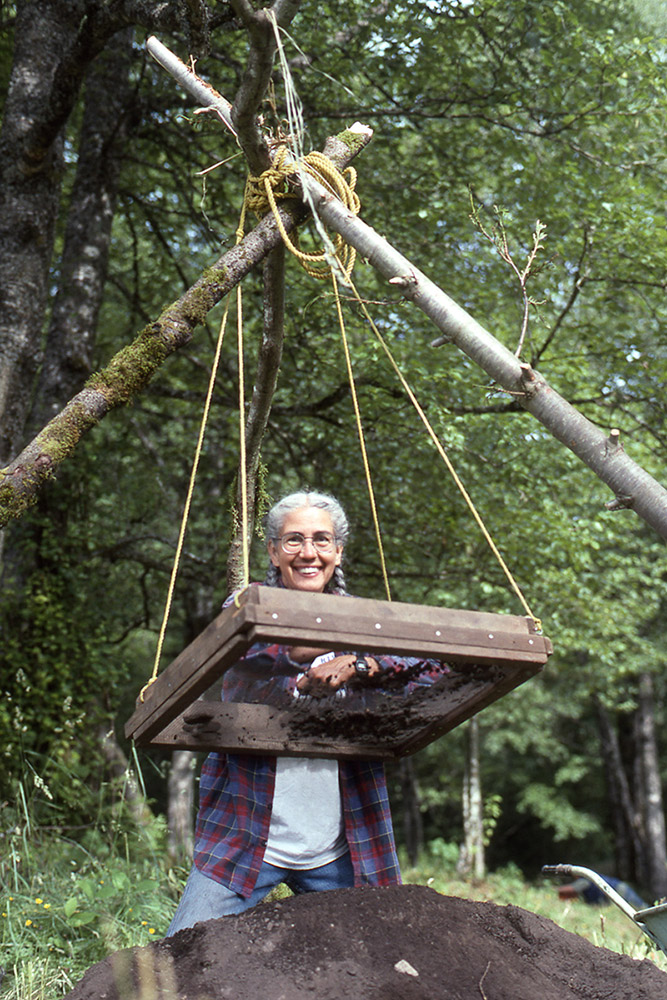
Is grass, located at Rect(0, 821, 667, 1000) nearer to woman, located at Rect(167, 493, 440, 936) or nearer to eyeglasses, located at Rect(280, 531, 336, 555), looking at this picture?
woman, located at Rect(167, 493, 440, 936)

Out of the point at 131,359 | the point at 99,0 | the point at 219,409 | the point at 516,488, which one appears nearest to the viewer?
the point at 131,359

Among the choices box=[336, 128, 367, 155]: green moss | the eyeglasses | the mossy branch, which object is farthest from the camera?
box=[336, 128, 367, 155]: green moss

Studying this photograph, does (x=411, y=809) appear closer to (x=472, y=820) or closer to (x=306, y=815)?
(x=472, y=820)

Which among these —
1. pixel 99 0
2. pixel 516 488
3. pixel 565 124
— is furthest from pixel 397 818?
pixel 99 0

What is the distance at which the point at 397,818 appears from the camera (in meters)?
21.5

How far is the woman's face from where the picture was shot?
251 centimetres

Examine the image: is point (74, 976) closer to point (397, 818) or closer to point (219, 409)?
point (219, 409)

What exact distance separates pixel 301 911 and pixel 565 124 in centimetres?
536

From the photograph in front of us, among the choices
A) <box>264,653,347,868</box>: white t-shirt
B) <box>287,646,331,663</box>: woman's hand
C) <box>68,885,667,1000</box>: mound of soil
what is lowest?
<box>68,885,667,1000</box>: mound of soil

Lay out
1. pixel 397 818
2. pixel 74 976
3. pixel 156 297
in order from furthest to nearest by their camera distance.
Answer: pixel 397 818 → pixel 156 297 → pixel 74 976

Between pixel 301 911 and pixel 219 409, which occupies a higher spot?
pixel 219 409

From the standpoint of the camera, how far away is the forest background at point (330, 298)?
16.3 feet

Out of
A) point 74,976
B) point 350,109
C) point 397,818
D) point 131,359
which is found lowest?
point 397,818

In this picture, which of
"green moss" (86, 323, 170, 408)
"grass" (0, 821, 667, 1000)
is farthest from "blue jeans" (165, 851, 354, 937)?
"green moss" (86, 323, 170, 408)
